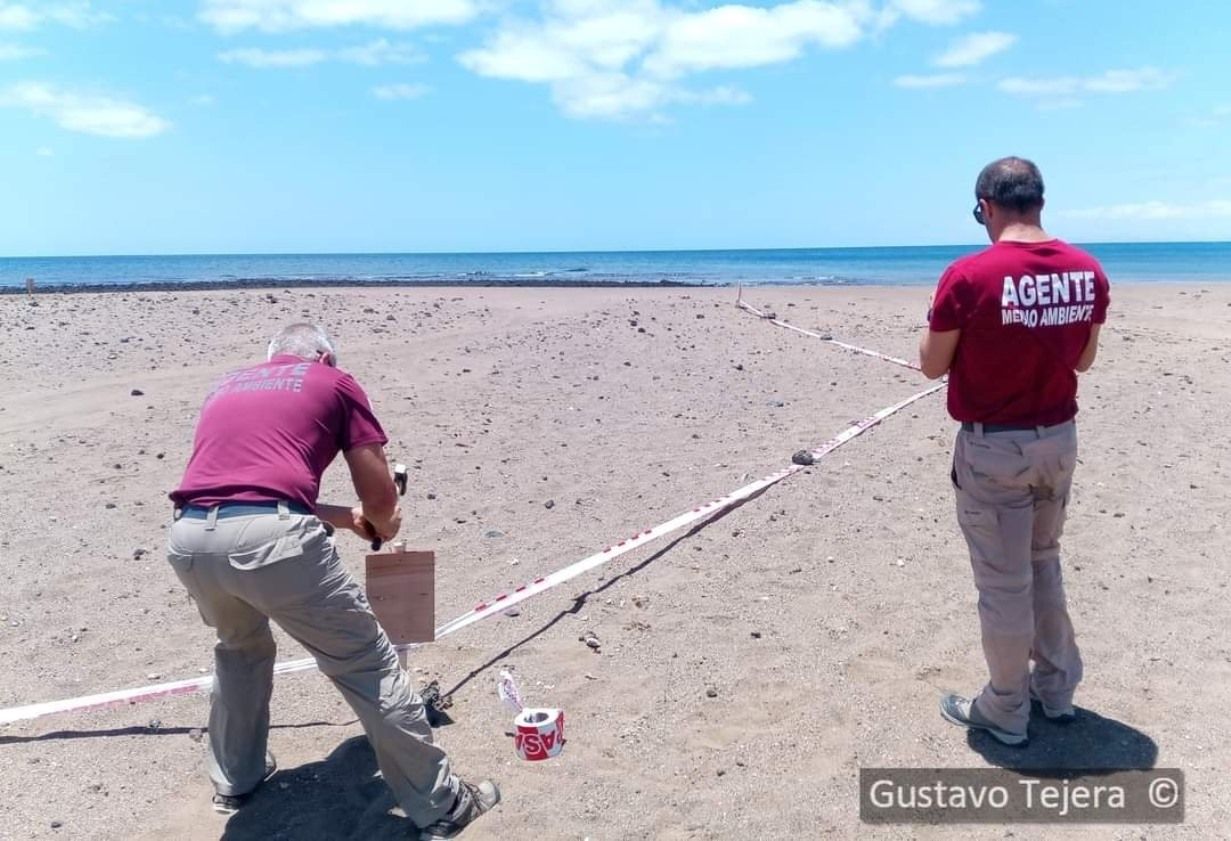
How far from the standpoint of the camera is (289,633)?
345cm

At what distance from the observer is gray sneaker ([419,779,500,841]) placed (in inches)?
142

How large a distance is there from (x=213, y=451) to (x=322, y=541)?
20.0 inches

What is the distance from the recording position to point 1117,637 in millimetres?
5020

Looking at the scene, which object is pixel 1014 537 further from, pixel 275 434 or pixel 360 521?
pixel 275 434

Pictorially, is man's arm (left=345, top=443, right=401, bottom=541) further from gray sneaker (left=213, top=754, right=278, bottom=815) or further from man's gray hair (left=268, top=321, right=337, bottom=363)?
gray sneaker (left=213, top=754, right=278, bottom=815)

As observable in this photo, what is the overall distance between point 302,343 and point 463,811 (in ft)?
5.99

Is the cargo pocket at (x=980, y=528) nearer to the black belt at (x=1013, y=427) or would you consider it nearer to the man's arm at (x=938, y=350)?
the black belt at (x=1013, y=427)

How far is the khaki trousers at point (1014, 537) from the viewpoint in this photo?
376 cm

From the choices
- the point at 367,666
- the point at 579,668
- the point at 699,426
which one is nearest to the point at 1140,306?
the point at 699,426

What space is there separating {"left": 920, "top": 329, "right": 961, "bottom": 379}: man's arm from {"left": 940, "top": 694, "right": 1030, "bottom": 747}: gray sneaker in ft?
4.70

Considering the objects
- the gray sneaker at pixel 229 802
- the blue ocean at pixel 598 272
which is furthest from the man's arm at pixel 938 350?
the blue ocean at pixel 598 272

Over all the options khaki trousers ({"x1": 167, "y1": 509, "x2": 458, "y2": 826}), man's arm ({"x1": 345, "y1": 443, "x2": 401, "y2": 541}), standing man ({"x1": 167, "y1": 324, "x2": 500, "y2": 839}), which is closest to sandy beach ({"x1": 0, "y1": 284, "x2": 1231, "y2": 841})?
khaki trousers ({"x1": 167, "y1": 509, "x2": 458, "y2": 826})

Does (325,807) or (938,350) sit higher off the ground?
(938,350)

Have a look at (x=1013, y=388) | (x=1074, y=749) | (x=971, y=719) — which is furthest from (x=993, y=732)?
(x=1013, y=388)
